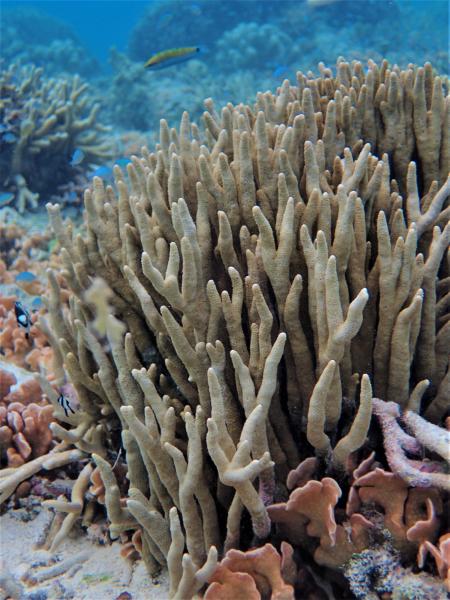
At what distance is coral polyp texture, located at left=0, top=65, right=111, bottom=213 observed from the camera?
830 centimetres

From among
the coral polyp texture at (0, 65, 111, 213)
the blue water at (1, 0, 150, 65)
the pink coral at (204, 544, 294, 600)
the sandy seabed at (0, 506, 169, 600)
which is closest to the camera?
the pink coral at (204, 544, 294, 600)

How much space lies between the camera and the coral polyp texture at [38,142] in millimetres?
8297

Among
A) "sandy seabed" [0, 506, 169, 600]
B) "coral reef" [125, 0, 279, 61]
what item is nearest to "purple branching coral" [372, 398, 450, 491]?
"sandy seabed" [0, 506, 169, 600]

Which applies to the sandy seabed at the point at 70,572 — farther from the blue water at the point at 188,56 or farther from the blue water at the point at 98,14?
the blue water at the point at 98,14

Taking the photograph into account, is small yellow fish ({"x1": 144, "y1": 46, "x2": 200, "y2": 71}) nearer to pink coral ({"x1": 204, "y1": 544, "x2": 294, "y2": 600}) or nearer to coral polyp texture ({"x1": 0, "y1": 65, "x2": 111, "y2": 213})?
coral polyp texture ({"x1": 0, "y1": 65, "x2": 111, "y2": 213})

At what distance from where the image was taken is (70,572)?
2533mm

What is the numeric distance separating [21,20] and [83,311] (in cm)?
3683

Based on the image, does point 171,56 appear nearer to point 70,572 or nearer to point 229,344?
point 229,344

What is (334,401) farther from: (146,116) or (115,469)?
(146,116)

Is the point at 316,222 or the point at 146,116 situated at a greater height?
the point at 146,116

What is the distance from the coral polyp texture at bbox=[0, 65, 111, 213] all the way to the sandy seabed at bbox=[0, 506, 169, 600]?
6.33 m

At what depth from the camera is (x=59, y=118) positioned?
9328 millimetres

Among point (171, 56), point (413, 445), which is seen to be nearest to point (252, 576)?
point (413, 445)

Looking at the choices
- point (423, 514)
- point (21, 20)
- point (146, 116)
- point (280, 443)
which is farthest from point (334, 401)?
point (21, 20)
